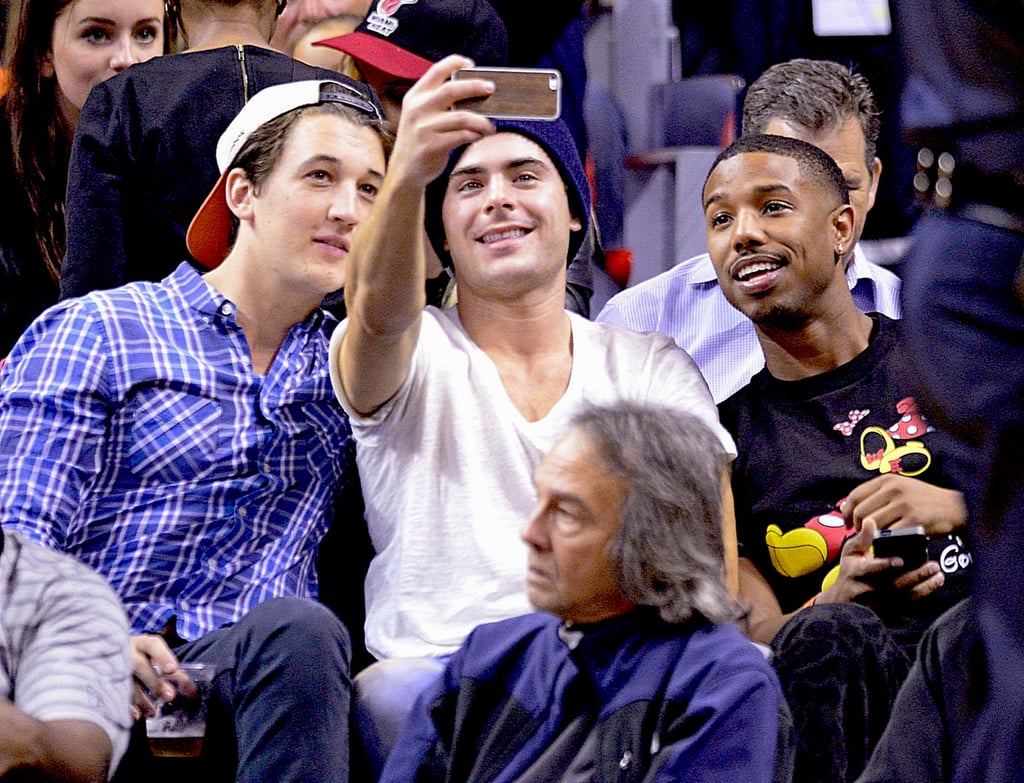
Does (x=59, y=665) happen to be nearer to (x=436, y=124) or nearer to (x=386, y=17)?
(x=436, y=124)

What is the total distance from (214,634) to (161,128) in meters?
0.96

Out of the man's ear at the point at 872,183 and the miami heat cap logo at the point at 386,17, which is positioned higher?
the miami heat cap logo at the point at 386,17

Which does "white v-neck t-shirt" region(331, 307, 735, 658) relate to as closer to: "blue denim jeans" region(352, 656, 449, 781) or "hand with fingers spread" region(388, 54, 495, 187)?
"blue denim jeans" region(352, 656, 449, 781)

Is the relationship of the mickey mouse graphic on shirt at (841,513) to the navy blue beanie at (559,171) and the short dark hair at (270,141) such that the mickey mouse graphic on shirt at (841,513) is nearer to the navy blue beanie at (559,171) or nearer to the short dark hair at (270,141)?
the navy blue beanie at (559,171)

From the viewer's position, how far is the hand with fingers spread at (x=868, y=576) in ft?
7.99

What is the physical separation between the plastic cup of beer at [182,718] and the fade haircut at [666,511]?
614 mm

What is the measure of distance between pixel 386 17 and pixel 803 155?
0.91m

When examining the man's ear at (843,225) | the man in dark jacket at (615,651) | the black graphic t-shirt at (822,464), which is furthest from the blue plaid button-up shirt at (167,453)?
the man's ear at (843,225)

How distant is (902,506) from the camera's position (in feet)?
8.13

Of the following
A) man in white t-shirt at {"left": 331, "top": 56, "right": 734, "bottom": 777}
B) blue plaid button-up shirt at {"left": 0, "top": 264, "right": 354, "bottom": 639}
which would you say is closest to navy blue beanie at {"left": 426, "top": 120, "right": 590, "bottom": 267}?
man in white t-shirt at {"left": 331, "top": 56, "right": 734, "bottom": 777}

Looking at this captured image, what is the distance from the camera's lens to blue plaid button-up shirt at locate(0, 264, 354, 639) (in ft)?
7.98

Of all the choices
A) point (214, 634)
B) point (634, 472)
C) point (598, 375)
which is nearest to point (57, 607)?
point (214, 634)

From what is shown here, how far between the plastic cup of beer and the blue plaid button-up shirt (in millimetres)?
213

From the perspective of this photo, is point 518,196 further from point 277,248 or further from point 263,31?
point 263,31
